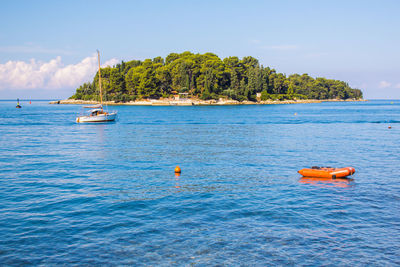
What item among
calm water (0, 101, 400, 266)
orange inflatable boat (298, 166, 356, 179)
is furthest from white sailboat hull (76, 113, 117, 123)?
orange inflatable boat (298, 166, 356, 179)

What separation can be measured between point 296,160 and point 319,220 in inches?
655

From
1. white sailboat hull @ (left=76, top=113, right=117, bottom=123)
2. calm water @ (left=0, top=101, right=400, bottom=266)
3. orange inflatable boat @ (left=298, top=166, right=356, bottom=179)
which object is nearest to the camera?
calm water @ (left=0, top=101, right=400, bottom=266)

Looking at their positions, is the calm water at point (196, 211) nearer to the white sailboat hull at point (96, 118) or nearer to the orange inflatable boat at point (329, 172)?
the orange inflatable boat at point (329, 172)

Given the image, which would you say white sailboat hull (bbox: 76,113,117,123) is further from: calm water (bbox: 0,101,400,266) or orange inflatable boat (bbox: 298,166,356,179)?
orange inflatable boat (bbox: 298,166,356,179)

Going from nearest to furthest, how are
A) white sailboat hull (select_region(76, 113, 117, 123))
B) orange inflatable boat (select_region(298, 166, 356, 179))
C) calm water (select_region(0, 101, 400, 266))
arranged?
calm water (select_region(0, 101, 400, 266)) → orange inflatable boat (select_region(298, 166, 356, 179)) → white sailboat hull (select_region(76, 113, 117, 123))

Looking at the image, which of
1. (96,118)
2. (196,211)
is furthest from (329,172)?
(96,118)

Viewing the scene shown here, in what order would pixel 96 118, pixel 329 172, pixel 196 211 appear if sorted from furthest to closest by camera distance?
pixel 96 118, pixel 329 172, pixel 196 211

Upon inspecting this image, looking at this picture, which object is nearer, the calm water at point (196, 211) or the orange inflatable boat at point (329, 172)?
the calm water at point (196, 211)

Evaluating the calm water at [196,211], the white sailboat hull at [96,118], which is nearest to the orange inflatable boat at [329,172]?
the calm water at [196,211]

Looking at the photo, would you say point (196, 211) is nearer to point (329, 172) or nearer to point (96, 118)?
point (329, 172)

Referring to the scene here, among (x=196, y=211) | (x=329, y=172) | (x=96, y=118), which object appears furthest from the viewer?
(x=96, y=118)

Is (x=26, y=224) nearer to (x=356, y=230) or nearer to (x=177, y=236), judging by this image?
(x=177, y=236)

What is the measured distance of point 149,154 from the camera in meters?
37.0

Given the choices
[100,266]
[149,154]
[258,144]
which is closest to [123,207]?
[100,266]
